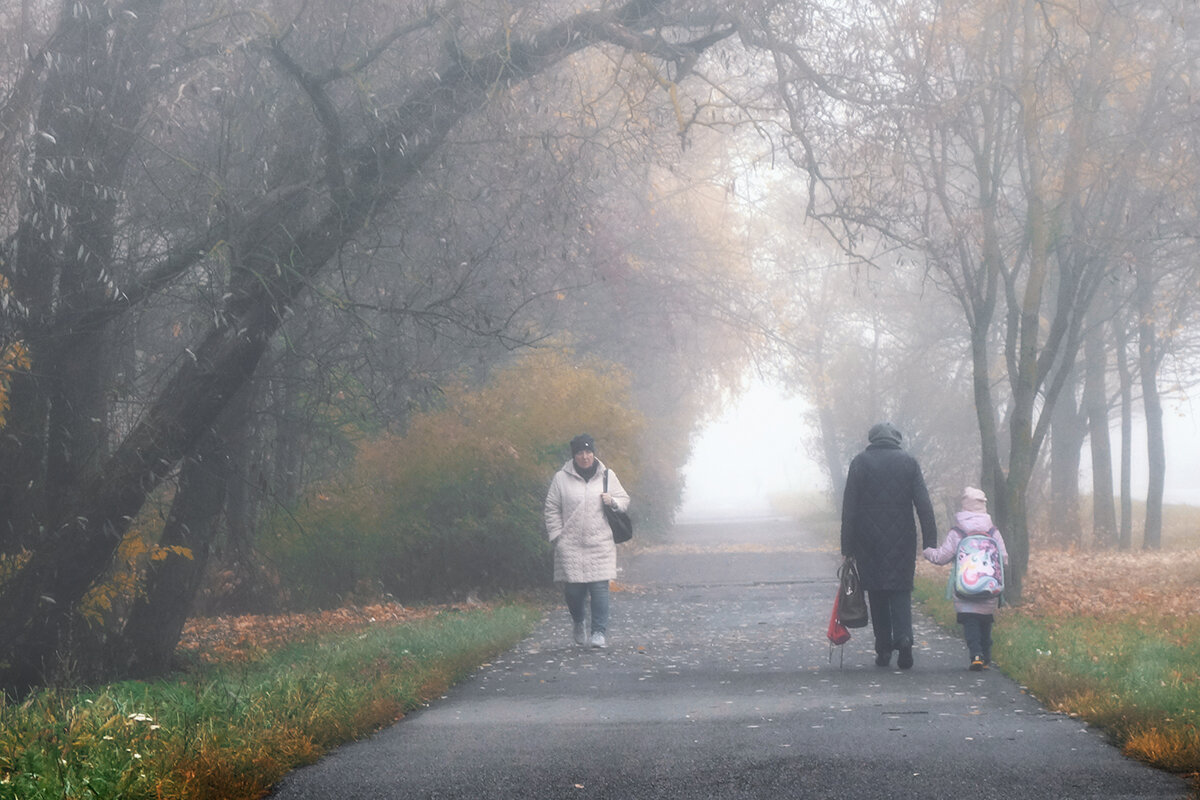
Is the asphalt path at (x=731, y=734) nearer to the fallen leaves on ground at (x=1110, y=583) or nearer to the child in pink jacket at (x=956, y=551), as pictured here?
the child in pink jacket at (x=956, y=551)

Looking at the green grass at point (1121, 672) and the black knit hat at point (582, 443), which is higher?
the black knit hat at point (582, 443)

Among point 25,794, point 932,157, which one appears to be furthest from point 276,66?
point 25,794

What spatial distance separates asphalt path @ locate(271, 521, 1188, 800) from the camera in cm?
568

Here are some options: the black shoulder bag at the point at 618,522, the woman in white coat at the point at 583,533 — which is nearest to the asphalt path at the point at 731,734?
the woman in white coat at the point at 583,533

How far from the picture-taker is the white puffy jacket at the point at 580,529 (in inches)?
472

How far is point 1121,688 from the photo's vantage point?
8023mm

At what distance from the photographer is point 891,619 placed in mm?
10219

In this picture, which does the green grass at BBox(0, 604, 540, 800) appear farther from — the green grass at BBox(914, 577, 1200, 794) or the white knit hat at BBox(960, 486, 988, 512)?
the white knit hat at BBox(960, 486, 988, 512)

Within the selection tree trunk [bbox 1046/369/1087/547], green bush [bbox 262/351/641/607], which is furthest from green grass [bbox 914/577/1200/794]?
tree trunk [bbox 1046/369/1087/547]

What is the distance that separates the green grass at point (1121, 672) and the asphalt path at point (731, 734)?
→ 153 millimetres

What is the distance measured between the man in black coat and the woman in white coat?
2.45 meters

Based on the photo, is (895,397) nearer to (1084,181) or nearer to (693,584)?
(693,584)

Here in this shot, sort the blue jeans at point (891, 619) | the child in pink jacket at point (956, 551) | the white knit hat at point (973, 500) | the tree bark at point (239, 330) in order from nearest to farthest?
Answer: the child in pink jacket at point (956, 551) → the blue jeans at point (891, 619) → the white knit hat at point (973, 500) → the tree bark at point (239, 330)

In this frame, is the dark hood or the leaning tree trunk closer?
the dark hood
